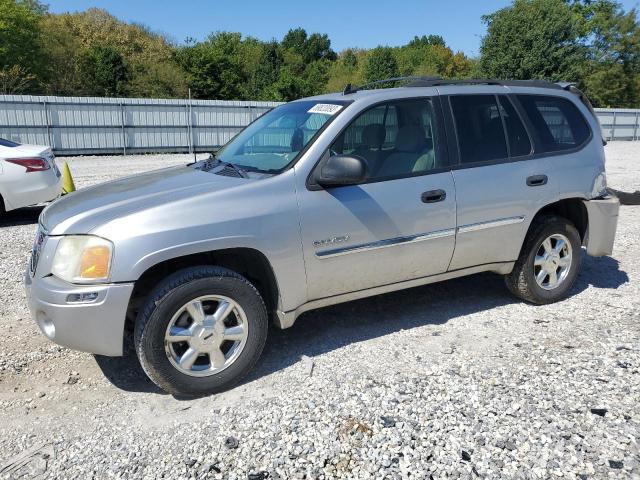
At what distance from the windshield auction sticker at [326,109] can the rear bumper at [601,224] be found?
254 centimetres

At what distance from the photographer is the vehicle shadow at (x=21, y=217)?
8.32 metres

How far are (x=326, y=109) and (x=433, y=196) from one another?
3.35ft

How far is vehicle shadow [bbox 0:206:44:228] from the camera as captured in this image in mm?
8316

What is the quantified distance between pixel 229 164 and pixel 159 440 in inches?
79.4

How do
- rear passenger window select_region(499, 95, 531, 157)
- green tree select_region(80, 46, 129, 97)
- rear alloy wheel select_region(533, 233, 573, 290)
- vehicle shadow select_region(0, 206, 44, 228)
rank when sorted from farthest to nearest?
green tree select_region(80, 46, 129, 97) → vehicle shadow select_region(0, 206, 44, 228) → rear alloy wheel select_region(533, 233, 573, 290) → rear passenger window select_region(499, 95, 531, 157)

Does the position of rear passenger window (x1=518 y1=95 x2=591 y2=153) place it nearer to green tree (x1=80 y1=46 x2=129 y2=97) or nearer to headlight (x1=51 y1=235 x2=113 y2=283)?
headlight (x1=51 y1=235 x2=113 y2=283)

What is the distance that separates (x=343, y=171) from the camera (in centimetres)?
336

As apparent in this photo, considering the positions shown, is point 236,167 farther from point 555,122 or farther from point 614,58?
point 614,58

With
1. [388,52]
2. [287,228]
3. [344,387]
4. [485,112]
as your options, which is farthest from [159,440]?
[388,52]

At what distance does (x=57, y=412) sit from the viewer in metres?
3.15

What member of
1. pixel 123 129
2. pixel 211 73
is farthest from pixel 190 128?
pixel 211 73

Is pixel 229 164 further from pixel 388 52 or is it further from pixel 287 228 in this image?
pixel 388 52

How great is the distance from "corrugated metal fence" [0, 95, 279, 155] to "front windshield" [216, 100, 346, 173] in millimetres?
18247

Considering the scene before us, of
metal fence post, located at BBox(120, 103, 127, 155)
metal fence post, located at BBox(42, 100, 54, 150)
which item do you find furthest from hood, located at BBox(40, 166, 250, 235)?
metal fence post, located at BBox(120, 103, 127, 155)
